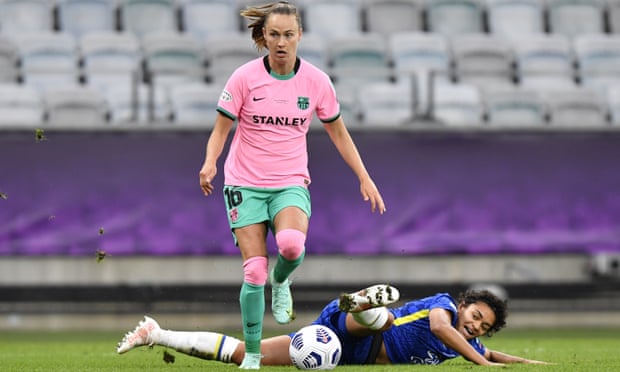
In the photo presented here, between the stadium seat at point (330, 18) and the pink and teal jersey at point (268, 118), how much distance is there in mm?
11749

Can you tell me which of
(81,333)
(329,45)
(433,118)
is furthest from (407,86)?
(81,333)

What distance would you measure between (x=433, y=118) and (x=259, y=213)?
8303 millimetres

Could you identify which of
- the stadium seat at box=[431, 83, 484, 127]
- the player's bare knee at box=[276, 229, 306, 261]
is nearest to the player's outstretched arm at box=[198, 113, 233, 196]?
the player's bare knee at box=[276, 229, 306, 261]

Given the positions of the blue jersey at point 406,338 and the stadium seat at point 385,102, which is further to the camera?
the stadium seat at point 385,102

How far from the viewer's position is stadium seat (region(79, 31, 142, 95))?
17.3 meters

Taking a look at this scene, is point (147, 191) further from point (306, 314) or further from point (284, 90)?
point (284, 90)

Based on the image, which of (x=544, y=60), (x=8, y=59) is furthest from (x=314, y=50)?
(x=8, y=59)

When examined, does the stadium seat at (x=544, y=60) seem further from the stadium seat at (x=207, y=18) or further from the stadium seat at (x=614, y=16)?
the stadium seat at (x=207, y=18)

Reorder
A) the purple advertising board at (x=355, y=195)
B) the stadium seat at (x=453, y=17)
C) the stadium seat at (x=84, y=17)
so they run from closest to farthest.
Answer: the purple advertising board at (x=355, y=195) < the stadium seat at (x=84, y=17) < the stadium seat at (x=453, y=17)

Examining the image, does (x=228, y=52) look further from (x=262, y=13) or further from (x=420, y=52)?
(x=262, y=13)

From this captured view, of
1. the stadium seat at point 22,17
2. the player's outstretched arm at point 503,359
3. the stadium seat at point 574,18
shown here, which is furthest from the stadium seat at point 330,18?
the player's outstretched arm at point 503,359

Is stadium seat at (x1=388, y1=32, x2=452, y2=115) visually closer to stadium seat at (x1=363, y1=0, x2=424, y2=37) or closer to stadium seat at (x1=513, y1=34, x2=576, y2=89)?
stadium seat at (x1=363, y1=0, x2=424, y2=37)

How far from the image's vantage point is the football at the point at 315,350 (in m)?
7.31

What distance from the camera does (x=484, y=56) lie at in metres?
18.5
